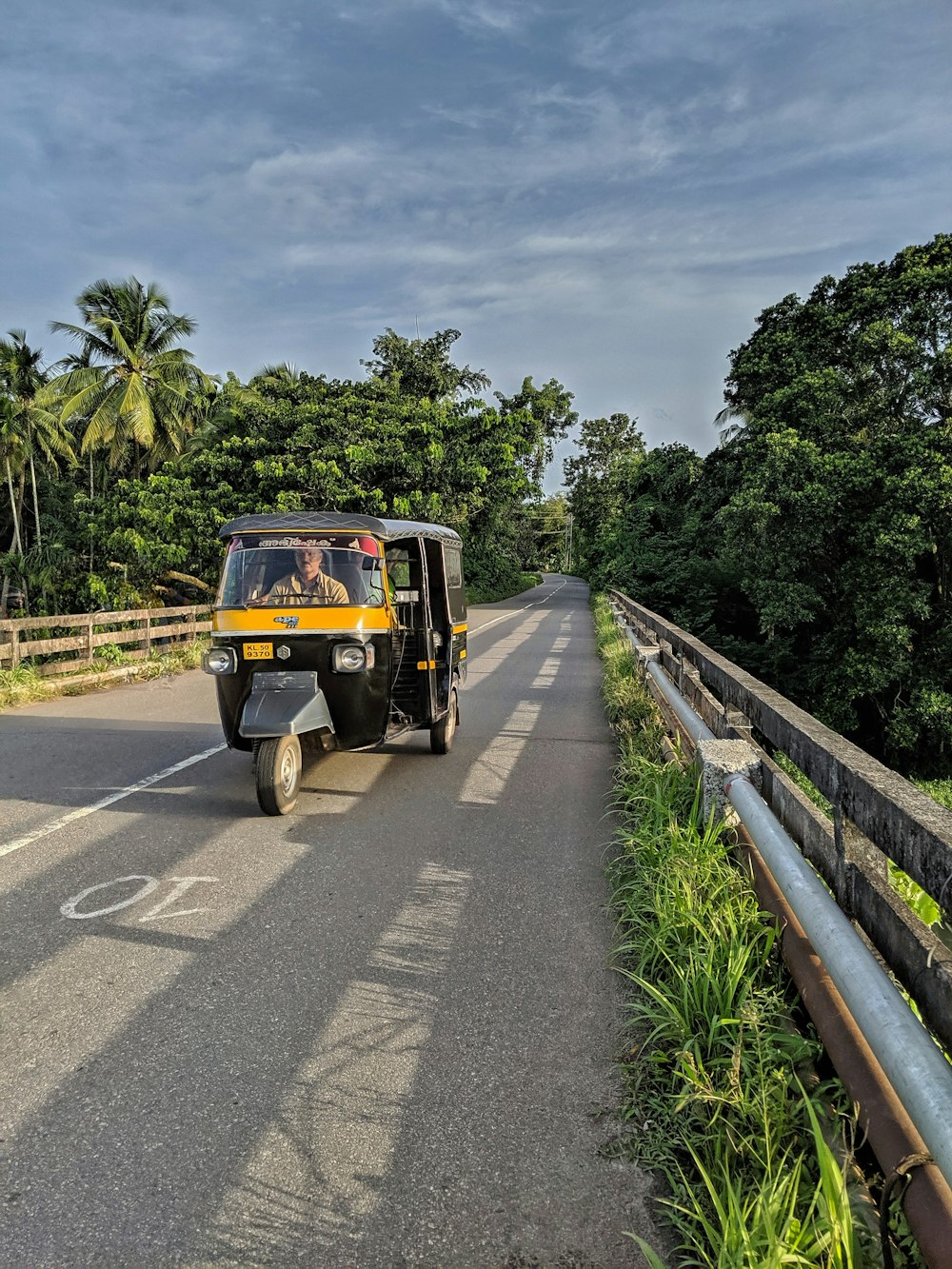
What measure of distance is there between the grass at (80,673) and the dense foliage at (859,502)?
12.5m

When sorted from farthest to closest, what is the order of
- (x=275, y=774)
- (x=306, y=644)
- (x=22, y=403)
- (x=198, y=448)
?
(x=22, y=403) → (x=198, y=448) → (x=306, y=644) → (x=275, y=774)

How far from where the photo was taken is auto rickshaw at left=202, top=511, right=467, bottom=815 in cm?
626

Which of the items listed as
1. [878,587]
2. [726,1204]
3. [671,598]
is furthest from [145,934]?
[671,598]

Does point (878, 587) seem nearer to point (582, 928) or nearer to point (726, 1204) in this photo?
point (582, 928)

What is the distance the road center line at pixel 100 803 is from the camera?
5.54 meters

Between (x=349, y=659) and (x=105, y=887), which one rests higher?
(x=349, y=659)

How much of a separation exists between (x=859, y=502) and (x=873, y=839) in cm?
1749

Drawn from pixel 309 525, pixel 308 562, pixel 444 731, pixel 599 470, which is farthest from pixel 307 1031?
pixel 599 470

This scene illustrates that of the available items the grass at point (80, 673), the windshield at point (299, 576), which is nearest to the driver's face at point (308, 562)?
the windshield at point (299, 576)

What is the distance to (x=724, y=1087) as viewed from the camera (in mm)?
2744

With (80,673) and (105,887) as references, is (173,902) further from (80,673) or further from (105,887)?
(80,673)

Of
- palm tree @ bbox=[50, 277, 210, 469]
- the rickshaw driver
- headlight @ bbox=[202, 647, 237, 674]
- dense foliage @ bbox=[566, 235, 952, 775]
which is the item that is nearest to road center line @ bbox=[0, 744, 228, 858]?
headlight @ bbox=[202, 647, 237, 674]

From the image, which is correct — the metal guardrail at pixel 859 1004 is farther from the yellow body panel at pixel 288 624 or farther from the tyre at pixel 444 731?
the tyre at pixel 444 731

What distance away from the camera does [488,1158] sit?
8.61 ft
